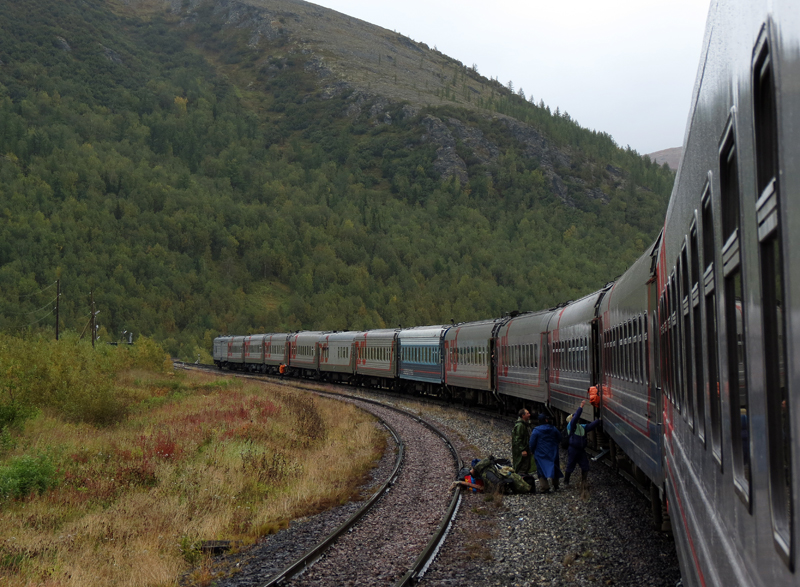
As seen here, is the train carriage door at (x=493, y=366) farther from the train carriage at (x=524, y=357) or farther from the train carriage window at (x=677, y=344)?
the train carriage window at (x=677, y=344)

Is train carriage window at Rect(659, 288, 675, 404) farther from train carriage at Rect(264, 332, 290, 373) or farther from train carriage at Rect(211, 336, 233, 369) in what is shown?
train carriage at Rect(211, 336, 233, 369)

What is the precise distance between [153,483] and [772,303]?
48.4 ft

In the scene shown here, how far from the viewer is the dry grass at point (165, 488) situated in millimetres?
10117

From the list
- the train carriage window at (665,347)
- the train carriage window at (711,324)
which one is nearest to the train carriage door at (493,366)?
the train carriage window at (665,347)

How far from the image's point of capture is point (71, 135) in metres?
188

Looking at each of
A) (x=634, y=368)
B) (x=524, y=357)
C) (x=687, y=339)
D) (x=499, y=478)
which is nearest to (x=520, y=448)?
(x=499, y=478)

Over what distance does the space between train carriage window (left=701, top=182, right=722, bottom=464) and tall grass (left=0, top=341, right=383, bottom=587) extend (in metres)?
7.09

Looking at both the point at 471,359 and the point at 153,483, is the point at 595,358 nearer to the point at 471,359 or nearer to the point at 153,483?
the point at 153,483

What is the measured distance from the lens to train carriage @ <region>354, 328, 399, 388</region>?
139 feet

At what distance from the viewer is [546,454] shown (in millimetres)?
14523

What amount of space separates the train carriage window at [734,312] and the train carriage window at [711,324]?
37 centimetres

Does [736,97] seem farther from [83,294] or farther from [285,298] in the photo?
[285,298]

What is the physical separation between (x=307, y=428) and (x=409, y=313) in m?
108

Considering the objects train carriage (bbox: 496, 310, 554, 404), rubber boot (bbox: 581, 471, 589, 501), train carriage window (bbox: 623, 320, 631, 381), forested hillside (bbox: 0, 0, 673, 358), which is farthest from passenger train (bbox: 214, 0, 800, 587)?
forested hillside (bbox: 0, 0, 673, 358)
